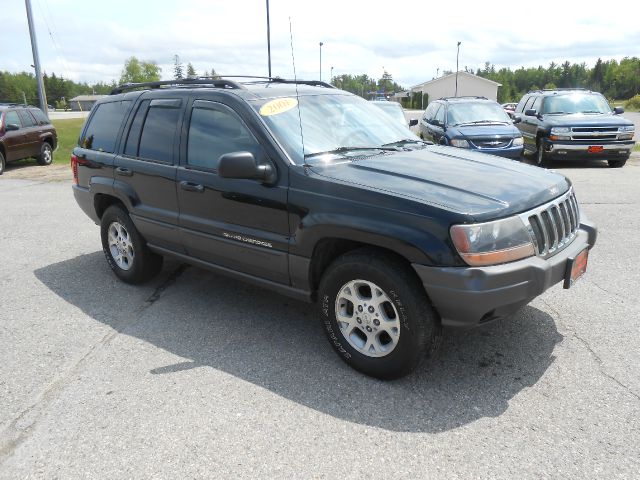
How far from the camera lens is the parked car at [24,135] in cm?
1466

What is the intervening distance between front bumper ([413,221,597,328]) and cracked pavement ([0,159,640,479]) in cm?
52

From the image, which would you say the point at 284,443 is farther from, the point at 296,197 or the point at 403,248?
the point at 296,197

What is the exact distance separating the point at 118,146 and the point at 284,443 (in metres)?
3.47

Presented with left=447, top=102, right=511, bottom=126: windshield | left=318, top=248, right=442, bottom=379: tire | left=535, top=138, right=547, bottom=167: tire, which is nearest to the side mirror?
left=318, top=248, right=442, bottom=379: tire

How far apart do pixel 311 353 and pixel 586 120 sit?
37.3 ft

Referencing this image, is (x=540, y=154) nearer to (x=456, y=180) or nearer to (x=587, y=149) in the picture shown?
(x=587, y=149)

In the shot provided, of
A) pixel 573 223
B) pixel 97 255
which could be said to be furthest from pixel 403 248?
pixel 97 255

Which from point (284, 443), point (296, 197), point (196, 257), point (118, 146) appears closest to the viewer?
point (284, 443)

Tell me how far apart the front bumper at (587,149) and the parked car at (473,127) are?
127 cm

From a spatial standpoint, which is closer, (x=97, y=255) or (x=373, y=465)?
(x=373, y=465)

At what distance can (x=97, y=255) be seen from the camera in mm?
6410

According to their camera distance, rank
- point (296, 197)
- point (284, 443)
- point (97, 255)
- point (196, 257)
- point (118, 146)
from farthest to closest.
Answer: point (97, 255) < point (118, 146) < point (196, 257) < point (296, 197) < point (284, 443)

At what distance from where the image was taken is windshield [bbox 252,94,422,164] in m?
3.82

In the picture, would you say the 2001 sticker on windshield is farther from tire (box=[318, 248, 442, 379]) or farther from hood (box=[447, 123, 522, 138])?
hood (box=[447, 123, 522, 138])
